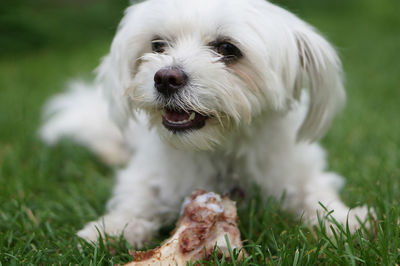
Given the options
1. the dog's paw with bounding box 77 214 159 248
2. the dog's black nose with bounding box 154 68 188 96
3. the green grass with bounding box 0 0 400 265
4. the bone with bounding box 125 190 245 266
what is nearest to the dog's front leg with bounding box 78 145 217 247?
the dog's paw with bounding box 77 214 159 248

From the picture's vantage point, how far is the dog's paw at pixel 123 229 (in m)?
2.04

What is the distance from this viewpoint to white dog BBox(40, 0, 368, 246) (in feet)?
6.43

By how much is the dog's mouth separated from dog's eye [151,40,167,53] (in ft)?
1.13

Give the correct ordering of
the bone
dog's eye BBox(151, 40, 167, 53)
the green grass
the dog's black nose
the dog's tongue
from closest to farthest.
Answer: the bone, the green grass, the dog's black nose, the dog's tongue, dog's eye BBox(151, 40, 167, 53)

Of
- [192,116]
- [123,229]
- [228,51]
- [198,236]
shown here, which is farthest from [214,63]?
[123,229]

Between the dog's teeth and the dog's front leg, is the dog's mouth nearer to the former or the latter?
the dog's teeth

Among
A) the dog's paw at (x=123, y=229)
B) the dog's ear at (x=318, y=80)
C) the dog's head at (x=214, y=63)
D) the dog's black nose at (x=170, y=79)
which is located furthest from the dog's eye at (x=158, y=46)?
the dog's paw at (x=123, y=229)

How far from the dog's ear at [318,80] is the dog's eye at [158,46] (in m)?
0.67

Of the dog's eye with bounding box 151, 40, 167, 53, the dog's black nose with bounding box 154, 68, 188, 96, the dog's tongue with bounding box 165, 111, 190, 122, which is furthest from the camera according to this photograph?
the dog's eye with bounding box 151, 40, 167, 53

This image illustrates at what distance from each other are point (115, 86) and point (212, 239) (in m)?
1.04

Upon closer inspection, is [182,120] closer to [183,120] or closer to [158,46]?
[183,120]

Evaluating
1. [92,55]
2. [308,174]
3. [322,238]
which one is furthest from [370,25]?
[322,238]

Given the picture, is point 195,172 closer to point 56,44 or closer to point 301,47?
point 301,47

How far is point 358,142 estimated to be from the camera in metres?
3.54
